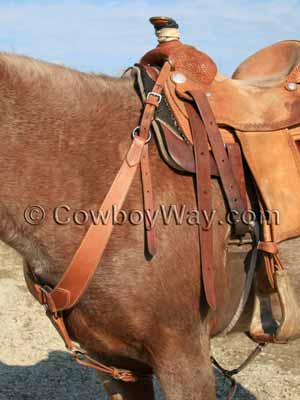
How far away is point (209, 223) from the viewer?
81.9 inches

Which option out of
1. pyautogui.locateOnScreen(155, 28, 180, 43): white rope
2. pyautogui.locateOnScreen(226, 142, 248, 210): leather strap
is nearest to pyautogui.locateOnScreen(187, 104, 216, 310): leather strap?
pyautogui.locateOnScreen(226, 142, 248, 210): leather strap

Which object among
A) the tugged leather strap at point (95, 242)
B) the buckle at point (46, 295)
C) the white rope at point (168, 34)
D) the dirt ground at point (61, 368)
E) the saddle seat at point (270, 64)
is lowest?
the dirt ground at point (61, 368)

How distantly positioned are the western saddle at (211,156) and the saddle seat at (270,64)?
0.27 meters

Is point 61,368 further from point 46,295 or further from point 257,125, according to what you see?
point 257,125

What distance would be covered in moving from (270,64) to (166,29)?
2.66ft

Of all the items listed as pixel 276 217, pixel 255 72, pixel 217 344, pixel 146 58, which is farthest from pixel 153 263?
pixel 217 344

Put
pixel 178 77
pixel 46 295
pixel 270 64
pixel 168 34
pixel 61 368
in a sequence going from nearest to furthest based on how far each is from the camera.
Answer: pixel 46 295 → pixel 178 77 → pixel 168 34 → pixel 270 64 → pixel 61 368

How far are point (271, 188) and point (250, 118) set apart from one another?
1.00 ft

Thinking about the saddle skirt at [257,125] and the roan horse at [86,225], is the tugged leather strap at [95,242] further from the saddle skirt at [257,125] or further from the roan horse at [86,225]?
the saddle skirt at [257,125]

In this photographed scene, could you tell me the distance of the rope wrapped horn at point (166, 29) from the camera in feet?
7.73

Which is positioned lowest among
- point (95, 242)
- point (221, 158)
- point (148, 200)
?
point (95, 242)

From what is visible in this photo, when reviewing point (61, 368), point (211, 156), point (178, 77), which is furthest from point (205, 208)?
point (61, 368)

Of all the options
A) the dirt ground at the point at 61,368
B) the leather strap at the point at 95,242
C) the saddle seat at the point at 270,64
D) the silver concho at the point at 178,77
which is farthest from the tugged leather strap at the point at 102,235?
the dirt ground at the point at 61,368

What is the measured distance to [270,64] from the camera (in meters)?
2.93
